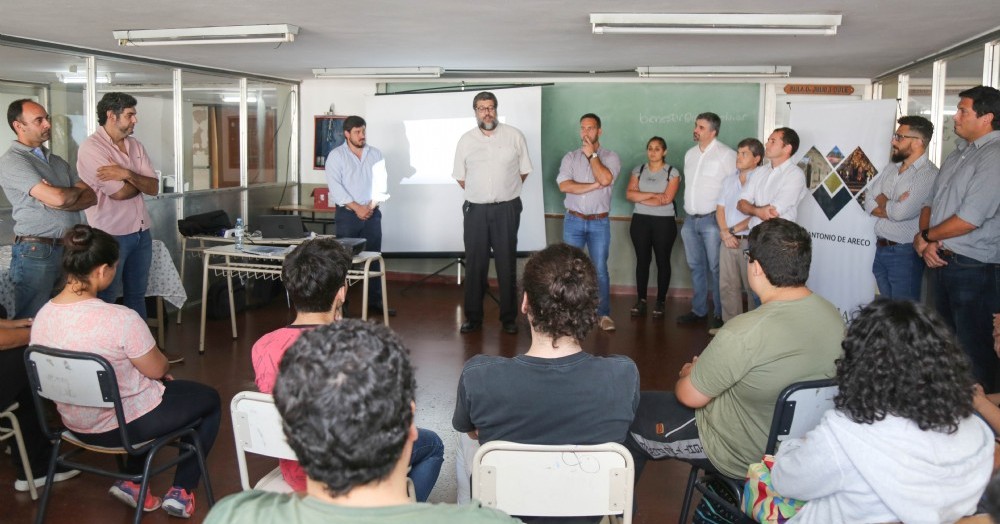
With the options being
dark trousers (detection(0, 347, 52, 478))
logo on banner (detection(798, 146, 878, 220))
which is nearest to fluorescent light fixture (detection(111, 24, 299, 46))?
dark trousers (detection(0, 347, 52, 478))

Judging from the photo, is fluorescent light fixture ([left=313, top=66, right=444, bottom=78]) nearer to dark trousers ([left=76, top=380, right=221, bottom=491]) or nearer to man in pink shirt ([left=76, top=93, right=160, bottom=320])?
man in pink shirt ([left=76, top=93, right=160, bottom=320])

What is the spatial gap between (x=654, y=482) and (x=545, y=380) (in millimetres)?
1595

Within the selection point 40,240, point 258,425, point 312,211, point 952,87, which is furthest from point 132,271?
point 952,87

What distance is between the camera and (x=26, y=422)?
10.5ft

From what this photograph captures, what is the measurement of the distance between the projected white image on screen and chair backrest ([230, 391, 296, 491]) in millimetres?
5526

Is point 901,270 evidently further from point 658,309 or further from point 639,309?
point 639,309

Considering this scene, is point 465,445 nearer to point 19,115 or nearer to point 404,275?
point 19,115

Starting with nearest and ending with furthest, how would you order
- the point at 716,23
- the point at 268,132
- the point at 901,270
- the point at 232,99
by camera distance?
1. the point at 716,23
2. the point at 901,270
3. the point at 232,99
4. the point at 268,132

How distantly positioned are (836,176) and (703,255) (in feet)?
4.49

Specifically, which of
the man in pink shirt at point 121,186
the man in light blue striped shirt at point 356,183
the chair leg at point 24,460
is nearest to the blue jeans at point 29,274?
the man in pink shirt at point 121,186

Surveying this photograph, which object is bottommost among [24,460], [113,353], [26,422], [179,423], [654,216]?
[24,460]

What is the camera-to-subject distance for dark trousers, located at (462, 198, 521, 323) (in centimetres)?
583

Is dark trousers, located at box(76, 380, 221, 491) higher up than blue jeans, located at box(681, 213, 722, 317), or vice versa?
blue jeans, located at box(681, 213, 722, 317)

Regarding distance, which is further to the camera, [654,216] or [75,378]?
[654,216]
